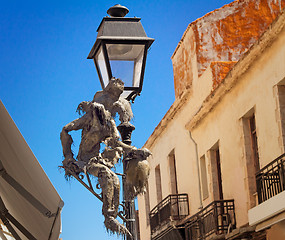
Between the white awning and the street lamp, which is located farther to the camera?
the street lamp

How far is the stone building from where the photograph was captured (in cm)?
1534

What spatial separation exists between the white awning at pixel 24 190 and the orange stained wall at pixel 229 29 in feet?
56.4

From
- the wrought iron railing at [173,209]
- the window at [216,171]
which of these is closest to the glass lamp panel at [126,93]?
the window at [216,171]

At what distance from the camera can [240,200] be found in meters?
18.4

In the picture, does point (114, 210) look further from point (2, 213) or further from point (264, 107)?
point (264, 107)

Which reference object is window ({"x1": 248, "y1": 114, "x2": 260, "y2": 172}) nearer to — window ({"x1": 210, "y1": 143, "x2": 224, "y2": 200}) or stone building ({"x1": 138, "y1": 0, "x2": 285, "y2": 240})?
stone building ({"x1": 138, "y1": 0, "x2": 285, "y2": 240})

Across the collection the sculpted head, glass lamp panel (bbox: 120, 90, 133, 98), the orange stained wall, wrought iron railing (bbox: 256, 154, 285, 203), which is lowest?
the sculpted head

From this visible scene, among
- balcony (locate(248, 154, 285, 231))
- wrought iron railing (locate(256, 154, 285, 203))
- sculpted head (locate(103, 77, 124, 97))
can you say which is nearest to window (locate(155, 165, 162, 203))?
balcony (locate(248, 154, 285, 231))

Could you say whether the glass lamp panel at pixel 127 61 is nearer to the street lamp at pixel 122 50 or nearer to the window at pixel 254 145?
the street lamp at pixel 122 50

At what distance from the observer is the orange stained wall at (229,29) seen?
2288cm

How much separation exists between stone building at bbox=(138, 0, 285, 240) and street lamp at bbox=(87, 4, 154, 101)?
5.99 m

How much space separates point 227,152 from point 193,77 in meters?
4.53

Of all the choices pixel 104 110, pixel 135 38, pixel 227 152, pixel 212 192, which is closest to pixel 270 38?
pixel 227 152

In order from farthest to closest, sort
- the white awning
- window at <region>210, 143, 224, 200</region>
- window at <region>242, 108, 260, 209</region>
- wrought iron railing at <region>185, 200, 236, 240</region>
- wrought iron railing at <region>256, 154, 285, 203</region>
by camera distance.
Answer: window at <region>210, 143, 224, 200</region>
wrought iron railing at <region>185, 200, 236, 240</region>
window at <region>242, 108, 260, 209</region>
wrought iron railing at <region>256, 154, 285, 203</region>
the white awning
